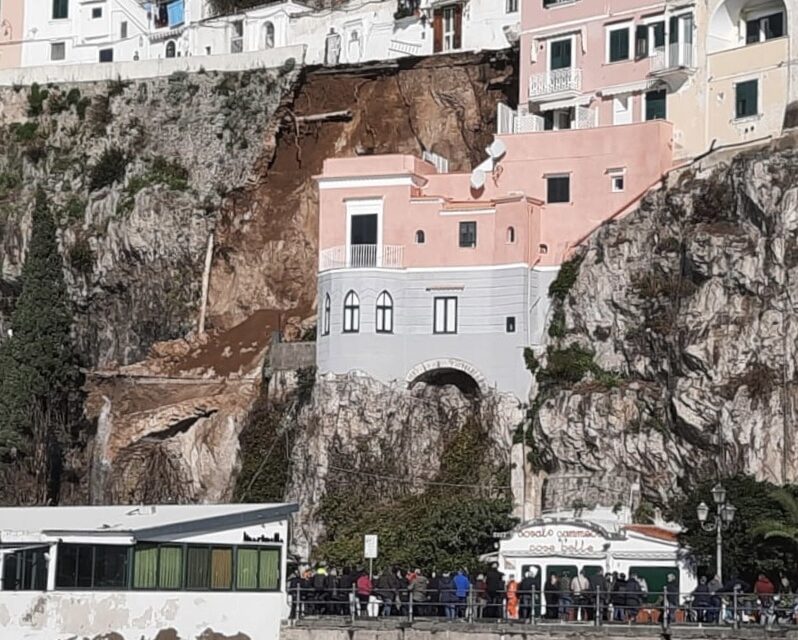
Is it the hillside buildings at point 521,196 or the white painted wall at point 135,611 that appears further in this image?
the hillside buildings at point 521,196

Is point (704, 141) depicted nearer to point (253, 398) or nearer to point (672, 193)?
point (672, 193)

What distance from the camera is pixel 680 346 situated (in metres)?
70.6

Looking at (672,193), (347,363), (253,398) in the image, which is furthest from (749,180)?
(253,398)

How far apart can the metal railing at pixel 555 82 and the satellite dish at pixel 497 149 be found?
13.6 feet

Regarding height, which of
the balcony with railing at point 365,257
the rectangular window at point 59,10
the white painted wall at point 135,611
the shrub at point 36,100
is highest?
the rectangular window at point 59,10

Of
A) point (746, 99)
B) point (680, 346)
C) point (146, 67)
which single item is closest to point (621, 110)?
point (746, 99)

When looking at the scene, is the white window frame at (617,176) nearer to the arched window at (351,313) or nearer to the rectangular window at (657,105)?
the rectangular window at (657,105)

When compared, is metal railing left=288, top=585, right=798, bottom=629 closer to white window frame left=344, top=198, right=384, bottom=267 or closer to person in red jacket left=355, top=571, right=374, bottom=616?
person in red jacket left=355, top=571, right=374, bottom=616

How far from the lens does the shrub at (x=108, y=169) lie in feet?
311

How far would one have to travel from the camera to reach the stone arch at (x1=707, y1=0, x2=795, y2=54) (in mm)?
76562

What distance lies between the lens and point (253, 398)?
82.1 m

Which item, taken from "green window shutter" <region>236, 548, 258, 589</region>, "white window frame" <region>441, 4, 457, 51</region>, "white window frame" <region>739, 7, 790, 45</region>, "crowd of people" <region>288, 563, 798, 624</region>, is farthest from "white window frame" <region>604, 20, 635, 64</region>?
"green window shutter" <region>236, 548, 258, 589</region>

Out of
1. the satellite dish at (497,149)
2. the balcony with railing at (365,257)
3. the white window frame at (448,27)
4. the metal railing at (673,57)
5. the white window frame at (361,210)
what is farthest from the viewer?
the white window frame at (448,27)

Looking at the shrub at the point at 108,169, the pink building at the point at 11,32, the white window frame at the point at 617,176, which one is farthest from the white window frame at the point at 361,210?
the pink building at the point at 11,32
